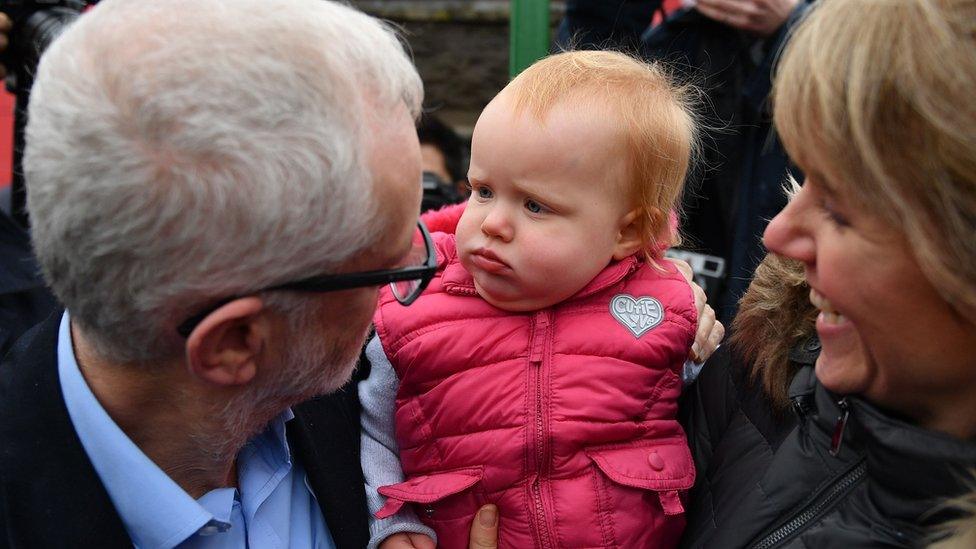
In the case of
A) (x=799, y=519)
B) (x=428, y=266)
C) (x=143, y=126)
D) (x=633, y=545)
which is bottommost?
(x=633, y=545)

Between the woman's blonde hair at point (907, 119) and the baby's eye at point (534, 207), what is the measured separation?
0.74m

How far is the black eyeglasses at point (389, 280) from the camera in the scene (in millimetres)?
1521

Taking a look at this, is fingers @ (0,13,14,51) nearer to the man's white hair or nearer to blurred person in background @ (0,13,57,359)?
blurred person in background @ (0,13,57,359)

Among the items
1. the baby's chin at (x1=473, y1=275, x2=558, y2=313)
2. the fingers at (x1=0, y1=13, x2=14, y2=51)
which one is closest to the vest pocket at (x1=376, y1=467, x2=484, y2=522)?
the baby's chin at (x1=473, y1=275, x2=558, y2=313)

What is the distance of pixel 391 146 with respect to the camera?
157 cm

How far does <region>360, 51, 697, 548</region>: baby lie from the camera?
190cm

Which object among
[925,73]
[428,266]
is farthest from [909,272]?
[428,266]

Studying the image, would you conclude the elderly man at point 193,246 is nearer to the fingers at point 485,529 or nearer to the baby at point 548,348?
the baby at point 548,348

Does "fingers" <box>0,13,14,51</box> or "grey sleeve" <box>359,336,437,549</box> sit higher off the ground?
"fingers" <box>0,13,14,51</box>

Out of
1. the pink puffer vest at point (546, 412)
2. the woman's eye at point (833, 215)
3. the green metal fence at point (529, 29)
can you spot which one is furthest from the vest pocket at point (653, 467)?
the green metal fence at point (529, 29)

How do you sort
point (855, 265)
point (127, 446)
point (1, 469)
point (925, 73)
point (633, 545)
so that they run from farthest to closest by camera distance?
point (633, 545)
point (127, 446)
point (1, 469)
point (855, 265)
point (925, 73)

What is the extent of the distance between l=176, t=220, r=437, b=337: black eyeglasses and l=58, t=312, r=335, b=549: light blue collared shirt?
8.8 inches

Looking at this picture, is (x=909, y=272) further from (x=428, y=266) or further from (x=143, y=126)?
(x=143, y=126)

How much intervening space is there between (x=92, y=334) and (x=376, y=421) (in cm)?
71
